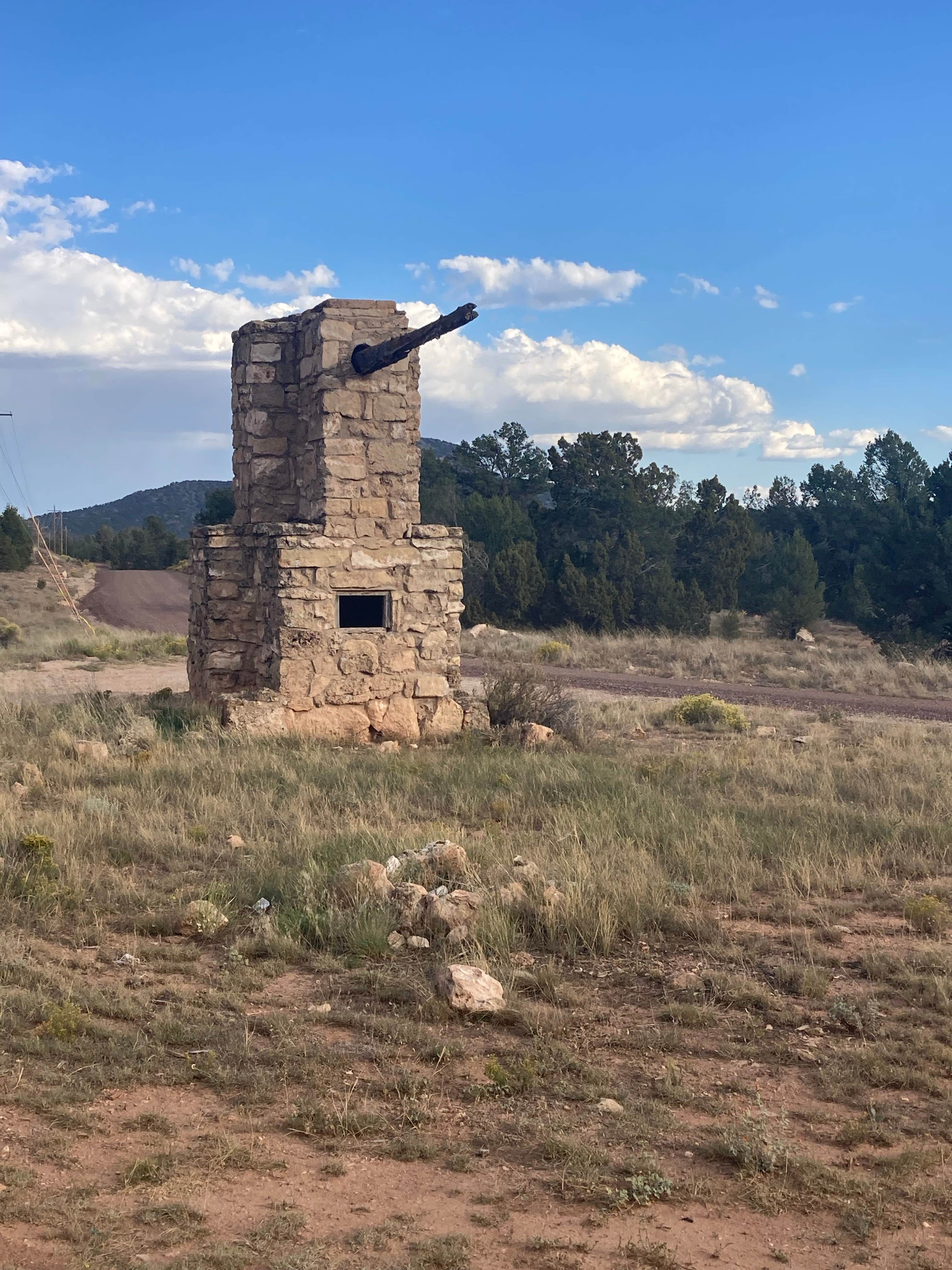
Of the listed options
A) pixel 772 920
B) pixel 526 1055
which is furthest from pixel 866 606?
pixel 526 1055

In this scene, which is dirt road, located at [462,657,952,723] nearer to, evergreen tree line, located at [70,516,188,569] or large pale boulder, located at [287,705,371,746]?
large pale boulder, located at [287,705,371,746]

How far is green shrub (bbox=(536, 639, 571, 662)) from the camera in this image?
23.7 metres

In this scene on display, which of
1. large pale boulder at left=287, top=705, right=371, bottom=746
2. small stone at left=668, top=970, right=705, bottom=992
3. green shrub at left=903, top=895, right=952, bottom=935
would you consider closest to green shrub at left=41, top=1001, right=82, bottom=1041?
small stone at left=668, top=970, right=705, bottom=992

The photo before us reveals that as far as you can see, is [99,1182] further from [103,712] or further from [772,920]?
[103,712]

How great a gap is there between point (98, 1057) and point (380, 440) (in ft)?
27.1

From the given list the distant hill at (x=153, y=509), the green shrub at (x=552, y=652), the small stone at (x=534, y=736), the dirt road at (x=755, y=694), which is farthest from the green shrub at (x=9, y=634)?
the distant hill at (x=153, y=509)

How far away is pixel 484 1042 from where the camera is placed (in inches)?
180

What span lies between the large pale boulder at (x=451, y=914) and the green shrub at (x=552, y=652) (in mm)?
17843

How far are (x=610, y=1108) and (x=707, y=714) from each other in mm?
10835

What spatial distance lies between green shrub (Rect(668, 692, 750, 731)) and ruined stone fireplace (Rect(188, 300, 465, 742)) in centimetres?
394

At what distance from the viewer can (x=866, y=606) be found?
94.6ft

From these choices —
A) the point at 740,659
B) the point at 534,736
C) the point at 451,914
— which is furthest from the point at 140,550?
the point at 451,914

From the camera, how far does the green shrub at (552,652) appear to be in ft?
77.7

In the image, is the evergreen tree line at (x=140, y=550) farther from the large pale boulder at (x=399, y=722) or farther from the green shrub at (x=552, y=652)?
the large pale boulder at (x=399, y=722)
